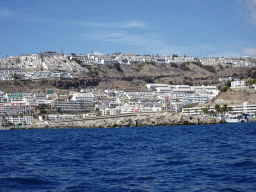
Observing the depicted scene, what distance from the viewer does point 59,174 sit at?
18500 mm

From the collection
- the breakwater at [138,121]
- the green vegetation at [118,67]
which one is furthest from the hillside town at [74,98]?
the breakwater at [138,121]

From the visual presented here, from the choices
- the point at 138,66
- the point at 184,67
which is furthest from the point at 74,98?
the point at 184,67

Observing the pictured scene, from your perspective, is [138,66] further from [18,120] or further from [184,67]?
[18,120]

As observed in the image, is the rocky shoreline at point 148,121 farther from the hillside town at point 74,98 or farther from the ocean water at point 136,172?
the ocean water at point 136,172

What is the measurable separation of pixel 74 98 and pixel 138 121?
47.1m

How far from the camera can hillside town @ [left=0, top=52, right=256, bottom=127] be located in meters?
110

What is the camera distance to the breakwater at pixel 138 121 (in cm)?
8288

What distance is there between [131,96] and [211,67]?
234 ft

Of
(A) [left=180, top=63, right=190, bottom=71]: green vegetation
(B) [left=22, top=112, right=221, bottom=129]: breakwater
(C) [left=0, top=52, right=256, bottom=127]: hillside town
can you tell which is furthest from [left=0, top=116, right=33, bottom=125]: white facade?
(A) [left=180, top=63, right=190, bottom=71]: green vegetation

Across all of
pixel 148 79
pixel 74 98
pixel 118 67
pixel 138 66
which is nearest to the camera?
pixel 74 98

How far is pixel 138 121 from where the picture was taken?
285 feet

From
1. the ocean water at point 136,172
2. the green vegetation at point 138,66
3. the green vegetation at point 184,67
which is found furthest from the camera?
the green vegetation at point 184,67

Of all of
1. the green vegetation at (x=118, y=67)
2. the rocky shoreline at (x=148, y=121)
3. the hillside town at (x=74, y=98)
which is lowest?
the rocky shoreline at (x=148, y=121)

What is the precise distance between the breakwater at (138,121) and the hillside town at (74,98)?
21.5 feet
